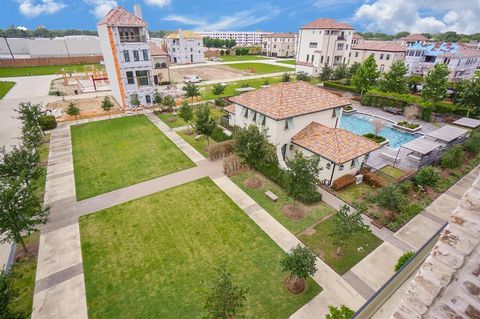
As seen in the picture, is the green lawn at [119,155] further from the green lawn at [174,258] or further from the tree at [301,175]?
the tree at [301,175]

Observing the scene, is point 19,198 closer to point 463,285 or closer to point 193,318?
point 193,318

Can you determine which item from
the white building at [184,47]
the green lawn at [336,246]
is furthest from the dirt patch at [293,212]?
the white building at [184,47]

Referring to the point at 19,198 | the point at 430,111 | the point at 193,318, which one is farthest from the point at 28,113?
the point at 430,111

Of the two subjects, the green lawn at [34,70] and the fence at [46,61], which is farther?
the fence at [46,61]

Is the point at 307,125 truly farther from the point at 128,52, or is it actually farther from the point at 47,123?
the point at 47,123

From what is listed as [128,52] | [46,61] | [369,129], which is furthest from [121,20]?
[46,61]
